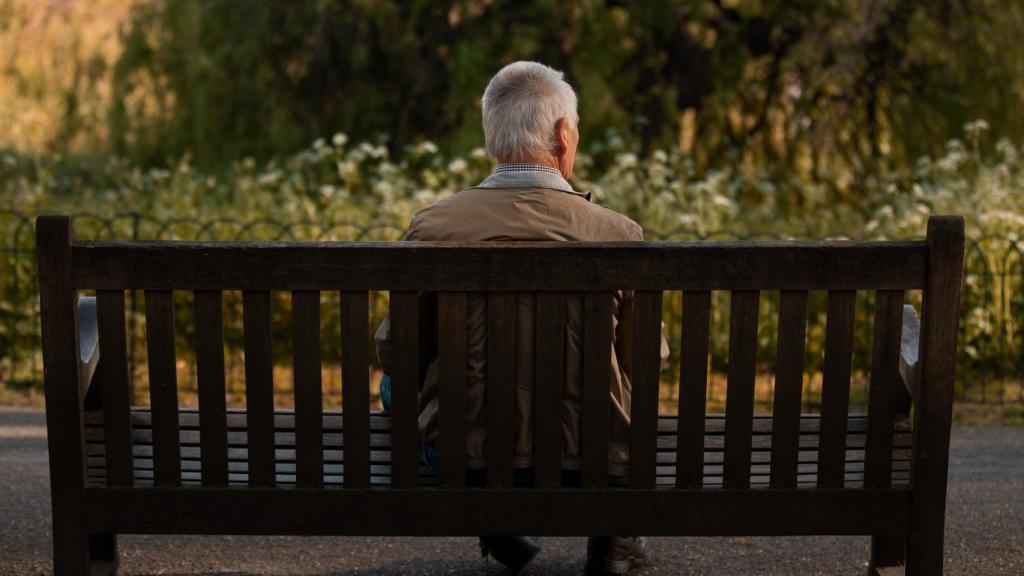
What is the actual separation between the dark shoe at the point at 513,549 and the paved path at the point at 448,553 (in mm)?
274

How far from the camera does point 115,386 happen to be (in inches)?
117

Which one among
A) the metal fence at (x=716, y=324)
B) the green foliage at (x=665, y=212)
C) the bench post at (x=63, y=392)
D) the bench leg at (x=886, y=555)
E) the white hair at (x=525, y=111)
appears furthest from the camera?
the green foliage at (x=665, y=212)

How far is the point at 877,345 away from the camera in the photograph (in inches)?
116

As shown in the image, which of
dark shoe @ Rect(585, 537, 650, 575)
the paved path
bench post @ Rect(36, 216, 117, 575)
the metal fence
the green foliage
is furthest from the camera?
the green foliage

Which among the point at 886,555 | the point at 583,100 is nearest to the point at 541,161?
the point at 886,555

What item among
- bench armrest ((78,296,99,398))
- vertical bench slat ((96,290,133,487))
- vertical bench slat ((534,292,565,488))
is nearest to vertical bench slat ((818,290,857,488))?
vertical bench slat ((534,292,565,488))

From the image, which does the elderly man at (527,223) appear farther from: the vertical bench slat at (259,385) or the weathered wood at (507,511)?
the vertical bench slat at (259,385)

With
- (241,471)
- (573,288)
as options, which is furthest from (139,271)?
(573,288)

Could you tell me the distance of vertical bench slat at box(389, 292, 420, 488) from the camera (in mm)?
2941

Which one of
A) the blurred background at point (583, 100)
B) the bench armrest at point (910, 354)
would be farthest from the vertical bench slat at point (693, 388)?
the blurred background at point (583, 100)

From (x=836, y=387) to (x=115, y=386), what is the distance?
165 centimetres

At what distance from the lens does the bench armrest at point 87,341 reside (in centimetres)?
301

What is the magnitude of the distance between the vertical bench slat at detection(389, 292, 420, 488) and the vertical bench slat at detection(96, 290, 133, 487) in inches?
24.0

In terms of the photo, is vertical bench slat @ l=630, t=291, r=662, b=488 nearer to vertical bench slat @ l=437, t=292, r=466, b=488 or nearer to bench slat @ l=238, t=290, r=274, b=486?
vertical bench slat @ l=437, t=292, r=466, b=488
